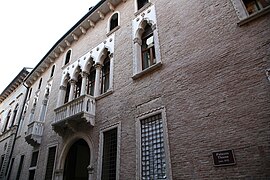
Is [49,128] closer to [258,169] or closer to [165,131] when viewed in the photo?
[165,131]

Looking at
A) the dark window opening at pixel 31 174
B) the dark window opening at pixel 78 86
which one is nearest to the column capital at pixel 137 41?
the dark window opening at pixel 78 86

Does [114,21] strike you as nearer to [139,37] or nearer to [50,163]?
[139,37]

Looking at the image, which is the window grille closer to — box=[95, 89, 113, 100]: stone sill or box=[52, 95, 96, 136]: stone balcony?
box=[95, 89, 113, 100]: stone sill

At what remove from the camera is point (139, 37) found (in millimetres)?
7945

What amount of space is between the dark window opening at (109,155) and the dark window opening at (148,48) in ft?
8.86

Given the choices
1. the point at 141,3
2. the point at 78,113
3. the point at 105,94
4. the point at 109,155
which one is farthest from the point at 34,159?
the point at 141,3

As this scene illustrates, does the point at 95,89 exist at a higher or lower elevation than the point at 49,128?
higher

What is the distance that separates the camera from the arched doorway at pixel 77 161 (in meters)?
9.16

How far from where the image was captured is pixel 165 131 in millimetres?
5477

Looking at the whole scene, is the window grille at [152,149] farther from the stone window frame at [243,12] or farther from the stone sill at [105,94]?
the stone window frame at [243,12]

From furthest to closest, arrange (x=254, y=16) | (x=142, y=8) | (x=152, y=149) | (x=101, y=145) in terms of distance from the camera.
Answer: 1. (x=142, y=8)
2. (x=101, y=145)
3. (x=152, y=149)
4. (x=254, y=16)

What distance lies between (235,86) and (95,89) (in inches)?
228

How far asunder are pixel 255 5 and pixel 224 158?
157 inches

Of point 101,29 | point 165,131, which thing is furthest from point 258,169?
point 101,29
